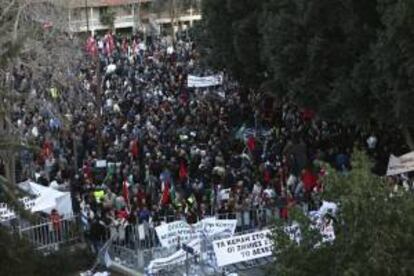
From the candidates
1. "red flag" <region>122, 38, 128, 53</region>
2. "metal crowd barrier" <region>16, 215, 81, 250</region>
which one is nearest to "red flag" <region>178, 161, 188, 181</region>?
"metal crowd barrier" <region>16, 215, 81, 250</region>

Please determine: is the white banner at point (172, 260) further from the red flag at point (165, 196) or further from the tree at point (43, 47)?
the tree at point (43, 47)

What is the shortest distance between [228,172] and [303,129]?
21.4ft

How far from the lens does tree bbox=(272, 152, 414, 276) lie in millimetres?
11727

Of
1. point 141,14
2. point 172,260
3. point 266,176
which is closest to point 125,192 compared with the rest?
point 266,176

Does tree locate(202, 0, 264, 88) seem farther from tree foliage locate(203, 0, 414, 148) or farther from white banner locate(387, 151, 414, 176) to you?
white banner locate(387, 151, 414, 176)

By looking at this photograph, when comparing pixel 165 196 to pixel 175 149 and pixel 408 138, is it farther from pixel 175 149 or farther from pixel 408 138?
pixel 408 138

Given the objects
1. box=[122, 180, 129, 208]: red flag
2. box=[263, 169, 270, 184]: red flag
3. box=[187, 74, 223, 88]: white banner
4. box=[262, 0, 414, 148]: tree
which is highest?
box=[262, 0, 414, 148]: tree

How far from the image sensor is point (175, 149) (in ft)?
94.1

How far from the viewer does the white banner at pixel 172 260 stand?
18984 mm

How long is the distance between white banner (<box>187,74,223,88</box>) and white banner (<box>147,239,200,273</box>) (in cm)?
2004

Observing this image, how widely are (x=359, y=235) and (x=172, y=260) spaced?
7.71m

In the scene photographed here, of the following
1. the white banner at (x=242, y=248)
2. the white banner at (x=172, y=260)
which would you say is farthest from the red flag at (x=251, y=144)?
the white banner at (x=242, y=248)

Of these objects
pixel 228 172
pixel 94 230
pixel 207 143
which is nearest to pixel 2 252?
pixel 94 230

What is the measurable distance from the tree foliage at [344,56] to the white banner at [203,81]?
29.6ft
